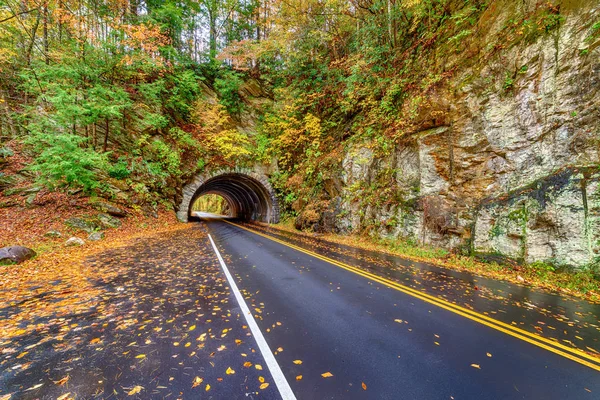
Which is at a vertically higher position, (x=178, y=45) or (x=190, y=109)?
(x=178, y=45)

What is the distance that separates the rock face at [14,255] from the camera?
241 inches

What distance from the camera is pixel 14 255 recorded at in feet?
20.6

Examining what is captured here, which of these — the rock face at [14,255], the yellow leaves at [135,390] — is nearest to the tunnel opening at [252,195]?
the rock face at [14,255]

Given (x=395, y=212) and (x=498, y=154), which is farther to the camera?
(x=395, y=212)

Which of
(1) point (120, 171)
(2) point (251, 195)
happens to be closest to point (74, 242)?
(1) point (120, 171)

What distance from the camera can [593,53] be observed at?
6.60 m

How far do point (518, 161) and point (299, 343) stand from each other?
30.2 ft

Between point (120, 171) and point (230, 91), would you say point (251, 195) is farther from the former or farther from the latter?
point (120, 171)

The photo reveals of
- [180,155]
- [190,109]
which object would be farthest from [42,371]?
[190,109]

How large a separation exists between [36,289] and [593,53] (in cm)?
1504

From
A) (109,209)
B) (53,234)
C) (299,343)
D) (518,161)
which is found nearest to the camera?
(299,343)

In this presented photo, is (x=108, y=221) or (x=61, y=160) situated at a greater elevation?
(x=61, y=160)

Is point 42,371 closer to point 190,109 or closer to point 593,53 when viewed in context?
point 593,53

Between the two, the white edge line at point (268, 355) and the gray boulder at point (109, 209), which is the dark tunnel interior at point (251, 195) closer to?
the gray boulder at point (109, 209)
